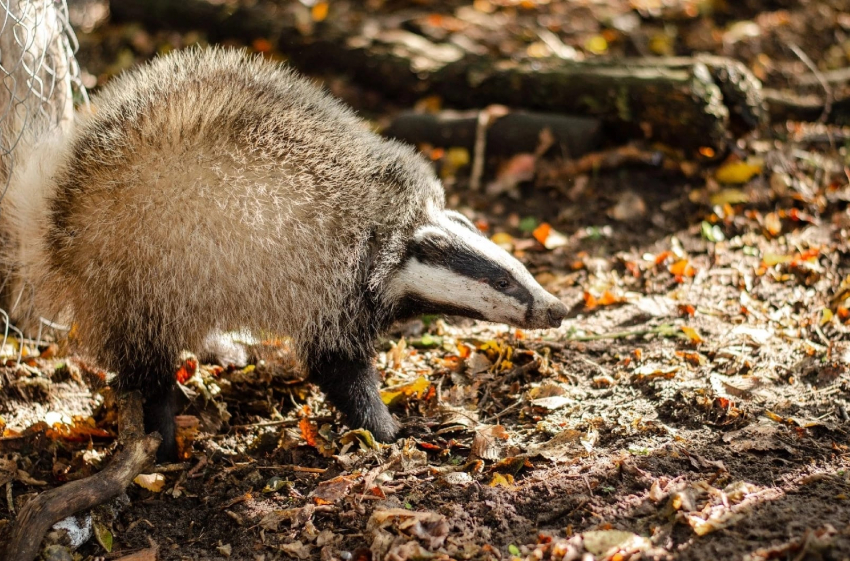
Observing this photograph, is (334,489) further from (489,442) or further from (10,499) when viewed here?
(10,499)

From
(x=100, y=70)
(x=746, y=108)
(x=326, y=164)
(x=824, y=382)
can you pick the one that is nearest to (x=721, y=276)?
(x=824, y=382)

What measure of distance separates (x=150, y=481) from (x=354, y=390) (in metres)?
1.10

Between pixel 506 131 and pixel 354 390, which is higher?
pixel 506 131

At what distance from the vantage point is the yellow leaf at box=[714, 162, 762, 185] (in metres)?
6.04

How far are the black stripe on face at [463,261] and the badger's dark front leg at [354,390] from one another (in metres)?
0.65

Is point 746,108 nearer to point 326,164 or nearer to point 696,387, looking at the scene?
point 696,387

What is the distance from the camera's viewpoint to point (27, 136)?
169 inches

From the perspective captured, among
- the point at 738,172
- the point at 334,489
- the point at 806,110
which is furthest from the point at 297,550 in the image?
the point at 806,110

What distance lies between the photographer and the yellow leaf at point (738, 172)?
6039 mm

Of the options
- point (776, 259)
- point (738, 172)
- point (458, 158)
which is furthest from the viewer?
point (458, 158)

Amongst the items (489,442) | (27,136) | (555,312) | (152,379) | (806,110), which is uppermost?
(806,110)

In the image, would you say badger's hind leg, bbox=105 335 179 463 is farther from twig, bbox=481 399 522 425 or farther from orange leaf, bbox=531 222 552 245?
orange leaf, bbox=531 222 552 245

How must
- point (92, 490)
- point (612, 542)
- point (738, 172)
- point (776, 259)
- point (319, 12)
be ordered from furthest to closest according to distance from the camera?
point (319, 12) → point (738, 172) → point (776, 259) → point (92, 490) → point (612, 542)

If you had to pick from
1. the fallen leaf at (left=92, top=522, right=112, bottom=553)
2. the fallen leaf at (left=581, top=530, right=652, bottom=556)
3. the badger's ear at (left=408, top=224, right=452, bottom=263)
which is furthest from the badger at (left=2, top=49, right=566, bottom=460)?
the fallen leaf at (left=581, top=530, right=652, bottom=556)
